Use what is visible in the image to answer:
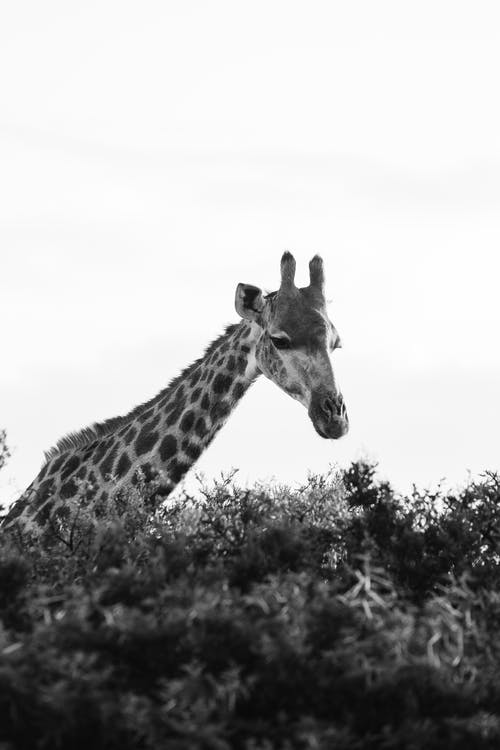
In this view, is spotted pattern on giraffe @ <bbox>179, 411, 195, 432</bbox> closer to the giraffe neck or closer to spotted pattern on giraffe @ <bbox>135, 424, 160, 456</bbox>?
the giraffe neck

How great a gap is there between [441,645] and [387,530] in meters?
→ 2.98

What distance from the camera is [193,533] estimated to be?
9805 millimetres

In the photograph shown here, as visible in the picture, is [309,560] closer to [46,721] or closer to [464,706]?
[464,706]

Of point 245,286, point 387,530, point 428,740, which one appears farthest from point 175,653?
point 245,286

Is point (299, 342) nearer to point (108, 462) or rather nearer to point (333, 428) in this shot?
point (333, 428)

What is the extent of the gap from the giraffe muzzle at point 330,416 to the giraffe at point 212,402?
0.03 ft

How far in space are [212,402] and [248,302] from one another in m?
1.33

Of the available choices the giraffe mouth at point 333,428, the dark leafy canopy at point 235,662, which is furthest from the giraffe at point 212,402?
the dark leafy canopy at point 235,662

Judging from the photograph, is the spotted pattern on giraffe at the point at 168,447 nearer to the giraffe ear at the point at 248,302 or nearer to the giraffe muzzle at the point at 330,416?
the giraffe muzzle at the point at 330,416

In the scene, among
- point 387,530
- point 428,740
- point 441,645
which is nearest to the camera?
point 428,740

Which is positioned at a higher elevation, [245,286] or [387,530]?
[245,286]

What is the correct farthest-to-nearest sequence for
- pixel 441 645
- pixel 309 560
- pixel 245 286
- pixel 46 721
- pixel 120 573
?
pixel 245 286 → pixel 309 560 → pixel 120 573 → pixel 441 645 → pixel 46 721

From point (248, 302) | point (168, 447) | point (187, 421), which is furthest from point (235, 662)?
point (248, 302)

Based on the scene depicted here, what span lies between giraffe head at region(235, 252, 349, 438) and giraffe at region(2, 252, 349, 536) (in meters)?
0.01
